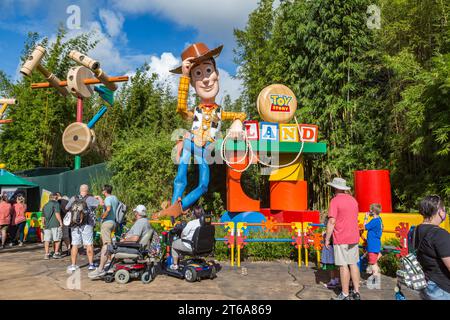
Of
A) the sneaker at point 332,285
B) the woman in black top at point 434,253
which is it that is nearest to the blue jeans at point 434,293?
the woman in black top at point 434,253

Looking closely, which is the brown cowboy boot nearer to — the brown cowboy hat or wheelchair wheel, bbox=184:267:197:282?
wheelchair wheel, bbox=184:267:197:282

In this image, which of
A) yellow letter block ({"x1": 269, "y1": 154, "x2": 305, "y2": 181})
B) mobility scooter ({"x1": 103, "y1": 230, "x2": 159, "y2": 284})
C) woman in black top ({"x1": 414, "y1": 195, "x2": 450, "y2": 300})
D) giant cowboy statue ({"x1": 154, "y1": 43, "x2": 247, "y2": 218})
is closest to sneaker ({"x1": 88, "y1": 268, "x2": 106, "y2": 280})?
mobility scooter ({"x1": 103, "y1": 230, "x2": 159, "y2": 284})

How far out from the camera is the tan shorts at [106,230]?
596 centimetres

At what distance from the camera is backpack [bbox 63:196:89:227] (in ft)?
19.3

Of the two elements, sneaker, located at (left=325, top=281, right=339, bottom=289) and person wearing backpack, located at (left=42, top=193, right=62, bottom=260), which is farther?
person wearing backpack, located at (left=42, top=193, right=62, bottom=260)

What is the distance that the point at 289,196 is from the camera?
883 cm

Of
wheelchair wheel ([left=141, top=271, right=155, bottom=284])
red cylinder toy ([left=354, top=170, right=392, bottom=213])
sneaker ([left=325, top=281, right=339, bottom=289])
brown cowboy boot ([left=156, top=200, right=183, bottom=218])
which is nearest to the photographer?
sneaker ([left=325, top=281, right=339, bottom=289])

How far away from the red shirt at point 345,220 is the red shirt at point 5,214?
7.85 meters

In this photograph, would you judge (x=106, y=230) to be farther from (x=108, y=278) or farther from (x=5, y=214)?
(x=5, y=214)

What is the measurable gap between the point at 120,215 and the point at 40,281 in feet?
4.69

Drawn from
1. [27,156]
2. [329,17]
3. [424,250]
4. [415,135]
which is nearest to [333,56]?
[329,17]

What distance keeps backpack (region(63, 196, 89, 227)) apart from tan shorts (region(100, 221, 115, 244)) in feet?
1.02
